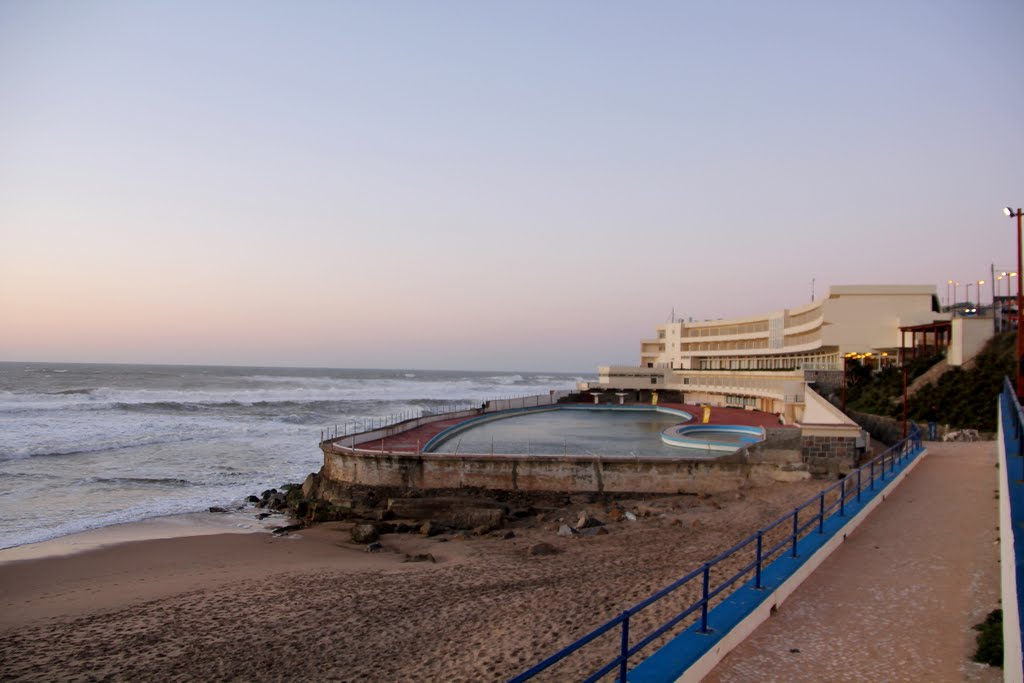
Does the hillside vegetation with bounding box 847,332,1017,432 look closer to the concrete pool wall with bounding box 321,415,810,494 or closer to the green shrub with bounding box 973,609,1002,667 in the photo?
the concrete pool wall with bounding box 321,415,810,494

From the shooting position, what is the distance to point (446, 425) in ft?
104

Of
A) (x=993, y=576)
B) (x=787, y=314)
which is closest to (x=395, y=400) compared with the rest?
(x=787, y=314)

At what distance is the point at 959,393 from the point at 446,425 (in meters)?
20.3

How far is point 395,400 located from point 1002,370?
6542cm

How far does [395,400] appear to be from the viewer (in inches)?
3236

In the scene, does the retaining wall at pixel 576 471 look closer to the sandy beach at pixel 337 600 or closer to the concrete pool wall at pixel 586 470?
the concrete pool wall at pixel 586 470

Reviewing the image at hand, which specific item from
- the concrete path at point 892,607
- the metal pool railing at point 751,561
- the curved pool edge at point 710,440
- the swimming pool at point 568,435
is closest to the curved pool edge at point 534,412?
the swimming pool at point 568,435

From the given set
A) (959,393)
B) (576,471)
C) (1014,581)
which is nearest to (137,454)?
(576,471)

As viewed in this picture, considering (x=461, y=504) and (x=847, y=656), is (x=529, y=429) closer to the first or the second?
(x=461, y=504)

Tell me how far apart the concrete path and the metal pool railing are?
0.51m

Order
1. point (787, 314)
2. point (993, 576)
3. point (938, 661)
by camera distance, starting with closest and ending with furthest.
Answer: point (938, 661)
point (993, 576)
point (787, 314)

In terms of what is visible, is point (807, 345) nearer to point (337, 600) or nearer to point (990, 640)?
point (337, 600)

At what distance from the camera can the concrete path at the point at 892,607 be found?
6.11 metres

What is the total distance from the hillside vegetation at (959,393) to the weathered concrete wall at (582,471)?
7.95 m
